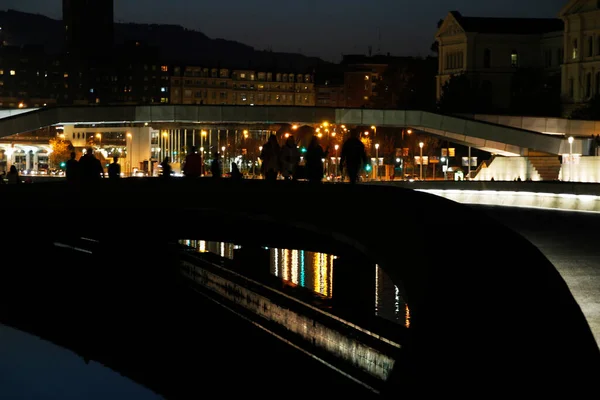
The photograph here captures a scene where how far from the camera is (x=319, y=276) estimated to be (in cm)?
3497

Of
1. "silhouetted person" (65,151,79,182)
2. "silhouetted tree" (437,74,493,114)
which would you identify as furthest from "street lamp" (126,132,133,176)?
"silhouetted person" (65,151,79,182)

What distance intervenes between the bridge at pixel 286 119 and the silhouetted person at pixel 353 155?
4812 cm

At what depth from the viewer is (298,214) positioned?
79.9ft

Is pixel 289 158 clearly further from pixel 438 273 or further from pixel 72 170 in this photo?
pixel 438 273

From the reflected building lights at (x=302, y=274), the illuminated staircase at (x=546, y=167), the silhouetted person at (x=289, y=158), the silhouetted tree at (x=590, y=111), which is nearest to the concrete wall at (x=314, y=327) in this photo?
the reflected building lights at (x=302, y=274)

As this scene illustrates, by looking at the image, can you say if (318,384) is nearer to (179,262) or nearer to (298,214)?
(298,214)

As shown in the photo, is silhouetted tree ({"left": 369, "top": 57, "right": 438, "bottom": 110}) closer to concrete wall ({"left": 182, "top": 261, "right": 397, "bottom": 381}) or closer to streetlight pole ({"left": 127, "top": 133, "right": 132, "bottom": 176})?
streetlight pole ({"left": 127, "top": 133, "right": 132, "bottom": 176})

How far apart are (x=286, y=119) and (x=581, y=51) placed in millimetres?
50564

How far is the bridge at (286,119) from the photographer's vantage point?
74375 millimetres

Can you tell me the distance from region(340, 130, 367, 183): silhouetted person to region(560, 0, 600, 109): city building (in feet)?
291

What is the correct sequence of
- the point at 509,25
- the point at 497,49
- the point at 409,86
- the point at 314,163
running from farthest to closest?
the point at 409,86 → the point at 509,25 → the point at 497,49 → the point at 314,163

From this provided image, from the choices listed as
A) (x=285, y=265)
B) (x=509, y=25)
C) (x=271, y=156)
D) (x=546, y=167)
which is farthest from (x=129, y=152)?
(x=271, y=156)

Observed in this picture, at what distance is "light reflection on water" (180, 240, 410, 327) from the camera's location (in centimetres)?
2595

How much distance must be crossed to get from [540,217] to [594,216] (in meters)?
1.90
